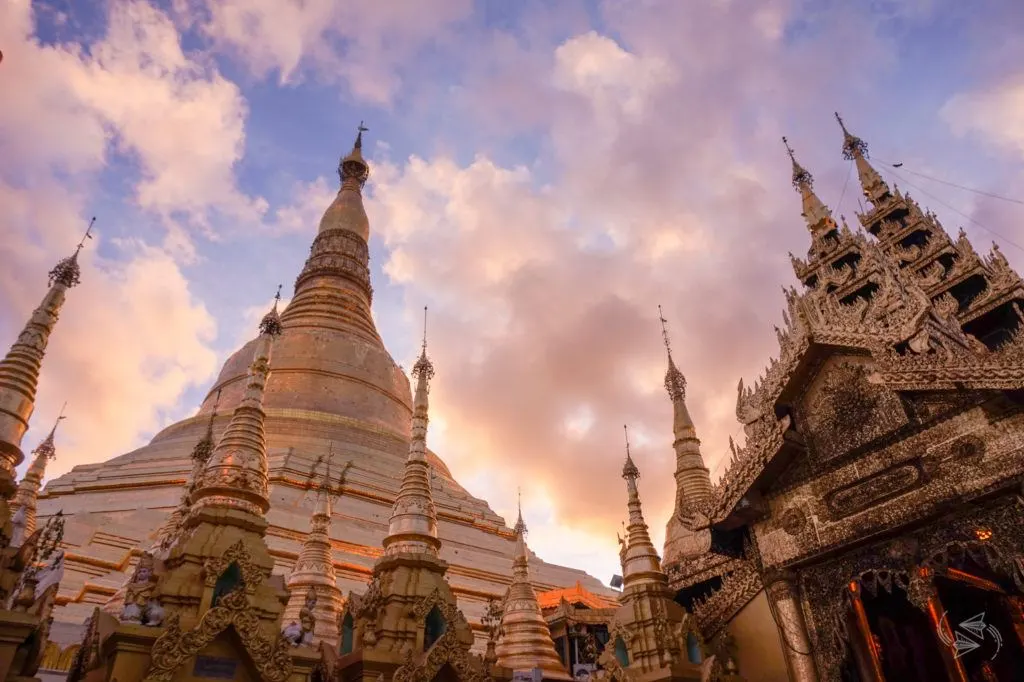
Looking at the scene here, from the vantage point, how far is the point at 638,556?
9.64 meters

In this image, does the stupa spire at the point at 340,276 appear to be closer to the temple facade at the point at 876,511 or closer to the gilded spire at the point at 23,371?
the gilded spire at the point at 23,371

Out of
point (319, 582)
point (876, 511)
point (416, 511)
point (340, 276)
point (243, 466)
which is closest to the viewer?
point (876, 511)

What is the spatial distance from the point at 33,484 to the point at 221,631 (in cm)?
1326

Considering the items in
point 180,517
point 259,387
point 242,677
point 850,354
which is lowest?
point 242,677

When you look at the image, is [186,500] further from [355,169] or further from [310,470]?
[355,169]

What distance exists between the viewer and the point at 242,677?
7.12 m

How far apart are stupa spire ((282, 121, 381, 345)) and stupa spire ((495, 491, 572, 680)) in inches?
753

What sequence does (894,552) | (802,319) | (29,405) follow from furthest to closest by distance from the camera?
(802,319) < (29,405) < (894,552)

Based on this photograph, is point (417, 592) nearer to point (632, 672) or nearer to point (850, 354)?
point (632, 672)

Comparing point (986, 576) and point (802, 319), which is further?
point (802, 319)

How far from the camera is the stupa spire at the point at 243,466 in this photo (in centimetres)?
879

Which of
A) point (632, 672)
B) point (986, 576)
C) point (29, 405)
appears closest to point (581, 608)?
point (632, 672)

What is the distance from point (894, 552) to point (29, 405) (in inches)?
399

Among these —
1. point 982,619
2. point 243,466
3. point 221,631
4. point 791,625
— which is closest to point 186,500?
point 243,466
